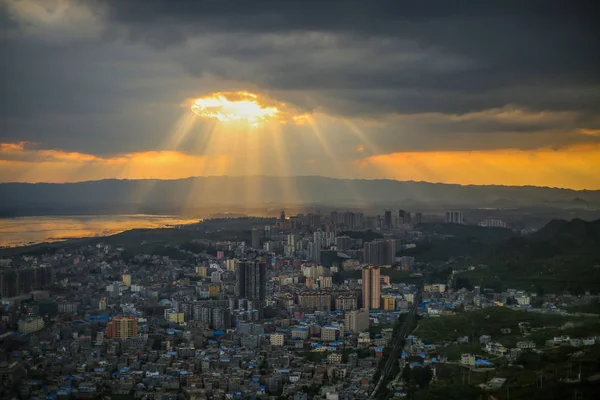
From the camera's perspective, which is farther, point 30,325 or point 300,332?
point 300,332

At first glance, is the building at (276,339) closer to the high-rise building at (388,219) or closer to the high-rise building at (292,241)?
the high-rise building at (292,241)

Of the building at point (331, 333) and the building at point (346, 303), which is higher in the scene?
the building at point (346, 303)

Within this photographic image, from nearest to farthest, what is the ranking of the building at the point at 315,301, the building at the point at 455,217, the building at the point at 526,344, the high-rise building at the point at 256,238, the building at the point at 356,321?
the building at the point at 526,344, the building at the point at 356,321, the building at the point at 315,301, the high-rise building at the point at 256,238, the building at the point at 455,217

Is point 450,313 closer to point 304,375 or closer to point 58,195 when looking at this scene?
point 304,375

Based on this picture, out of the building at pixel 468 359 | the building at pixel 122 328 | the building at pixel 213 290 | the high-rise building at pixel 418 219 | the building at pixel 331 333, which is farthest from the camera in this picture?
the high-rise building at pixel 418 219

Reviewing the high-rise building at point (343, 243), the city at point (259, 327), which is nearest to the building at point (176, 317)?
the city at point (259, 327)

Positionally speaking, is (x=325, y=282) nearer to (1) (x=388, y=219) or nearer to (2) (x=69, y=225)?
(2) (x=69, y=225)

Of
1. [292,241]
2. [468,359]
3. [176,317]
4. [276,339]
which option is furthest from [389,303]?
[292,241]

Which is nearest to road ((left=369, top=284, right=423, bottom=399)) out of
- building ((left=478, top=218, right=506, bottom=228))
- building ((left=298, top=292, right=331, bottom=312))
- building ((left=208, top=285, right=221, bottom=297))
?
building ((left=298, top=292, right=331, bottom=312))

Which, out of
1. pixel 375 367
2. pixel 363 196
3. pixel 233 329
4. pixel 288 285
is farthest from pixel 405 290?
pixel 363 196
